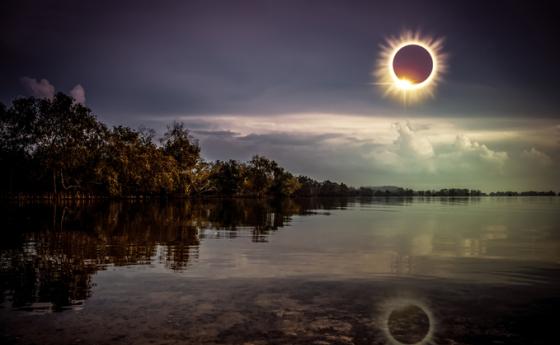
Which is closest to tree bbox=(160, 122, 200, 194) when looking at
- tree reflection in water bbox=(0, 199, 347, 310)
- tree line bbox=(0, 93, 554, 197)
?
tree line bbox=(0, 93, 554, 197)

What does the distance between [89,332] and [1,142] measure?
83.9 metres

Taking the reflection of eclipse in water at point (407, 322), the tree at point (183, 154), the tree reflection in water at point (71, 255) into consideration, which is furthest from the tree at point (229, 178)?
the reflection of eclipse in water at point (407, 322)

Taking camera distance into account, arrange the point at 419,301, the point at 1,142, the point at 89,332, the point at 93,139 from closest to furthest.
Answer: the point at 89,332 → the point at 419,301 → the point at 1,142 → the point at 93,139

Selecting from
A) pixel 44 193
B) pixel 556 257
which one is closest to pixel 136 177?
pixel 44 193

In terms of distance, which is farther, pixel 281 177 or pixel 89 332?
pixel 281 177

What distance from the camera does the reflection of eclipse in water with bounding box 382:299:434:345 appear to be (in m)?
8.38

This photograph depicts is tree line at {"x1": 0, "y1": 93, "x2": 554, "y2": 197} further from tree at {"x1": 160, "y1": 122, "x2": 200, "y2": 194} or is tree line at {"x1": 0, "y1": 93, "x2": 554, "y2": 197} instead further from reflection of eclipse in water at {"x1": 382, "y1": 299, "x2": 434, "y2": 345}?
reflection of eclipse in water at {"x1": 382, "y1": 299, "x2": 434, "y2": 345}

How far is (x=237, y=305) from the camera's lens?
1048cm

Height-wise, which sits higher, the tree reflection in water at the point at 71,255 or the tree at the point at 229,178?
the tree at the point at 229,178

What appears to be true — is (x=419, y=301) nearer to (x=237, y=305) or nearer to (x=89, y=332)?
(x=237, y=305)

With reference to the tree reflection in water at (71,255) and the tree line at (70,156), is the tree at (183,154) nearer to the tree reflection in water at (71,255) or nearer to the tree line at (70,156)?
the tree line at (70,156)

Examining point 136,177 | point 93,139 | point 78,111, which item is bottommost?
point 136,177

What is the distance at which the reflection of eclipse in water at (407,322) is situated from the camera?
8.38 m

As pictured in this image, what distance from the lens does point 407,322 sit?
9438 millimetres
